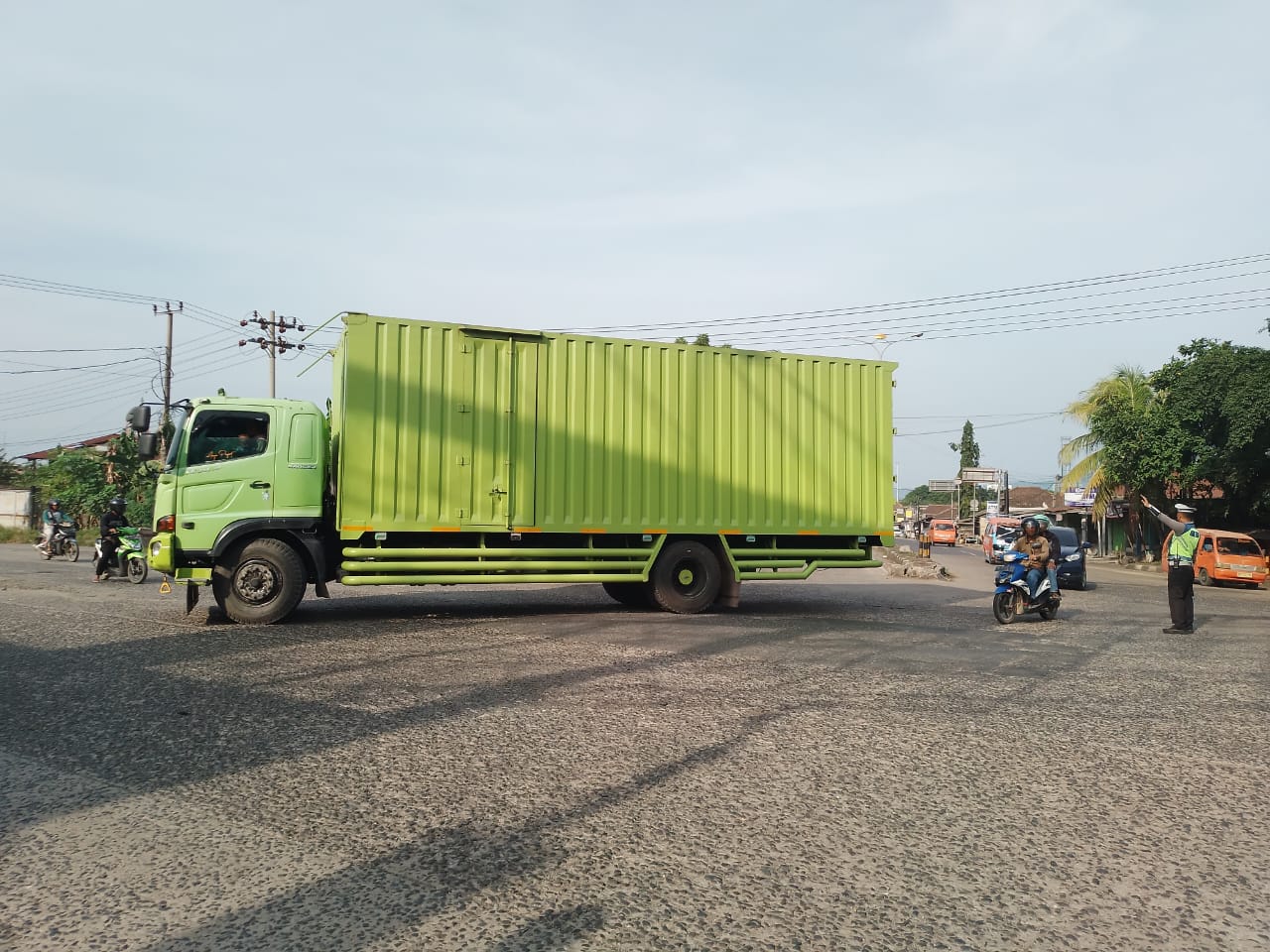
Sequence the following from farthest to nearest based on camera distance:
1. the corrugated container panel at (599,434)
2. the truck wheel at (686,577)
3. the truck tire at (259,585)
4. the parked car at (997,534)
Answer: the parked car at (997,534) → the truck wheel at (686,577) → the corrugated container panel at (599,434) → the truck tire at (259,585)

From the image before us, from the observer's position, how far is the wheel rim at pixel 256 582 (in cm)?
992

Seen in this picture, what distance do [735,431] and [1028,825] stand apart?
8466 millimetres

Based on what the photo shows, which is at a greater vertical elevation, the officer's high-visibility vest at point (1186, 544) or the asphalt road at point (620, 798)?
the officer's high-visibility vest at point (1186, 544)

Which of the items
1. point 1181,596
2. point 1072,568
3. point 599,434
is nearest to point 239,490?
point 599,434

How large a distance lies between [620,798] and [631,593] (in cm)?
875

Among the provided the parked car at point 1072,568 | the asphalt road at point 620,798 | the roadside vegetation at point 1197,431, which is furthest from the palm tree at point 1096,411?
the asphalt road at point 620,798

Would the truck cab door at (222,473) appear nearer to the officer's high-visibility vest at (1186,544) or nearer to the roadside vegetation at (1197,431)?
the officer's high-visibility vest at (1186,544)

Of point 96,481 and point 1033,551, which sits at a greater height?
point 96,481

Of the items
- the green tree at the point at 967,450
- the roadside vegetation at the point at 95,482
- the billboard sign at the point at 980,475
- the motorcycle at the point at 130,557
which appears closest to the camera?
the motorcycle at the point at 130,557

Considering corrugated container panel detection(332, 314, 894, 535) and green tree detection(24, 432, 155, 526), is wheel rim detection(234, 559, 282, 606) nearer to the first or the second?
corrugated container panel detection(332, 314, 894, 535)

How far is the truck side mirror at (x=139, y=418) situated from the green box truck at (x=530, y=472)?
6.8 inches

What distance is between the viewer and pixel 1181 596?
37.2 ft

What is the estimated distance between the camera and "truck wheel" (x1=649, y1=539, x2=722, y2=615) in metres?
11.8

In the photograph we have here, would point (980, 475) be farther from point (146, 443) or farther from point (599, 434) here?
point (146, 443)
